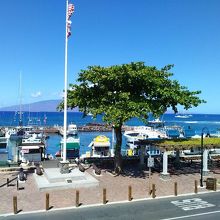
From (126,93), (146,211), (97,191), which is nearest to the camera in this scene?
(146,211)

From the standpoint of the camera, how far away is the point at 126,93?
100ft

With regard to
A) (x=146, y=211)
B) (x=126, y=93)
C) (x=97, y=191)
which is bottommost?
(x=146, y=211)

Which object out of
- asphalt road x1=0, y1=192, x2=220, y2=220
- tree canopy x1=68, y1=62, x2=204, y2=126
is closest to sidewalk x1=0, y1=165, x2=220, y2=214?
asphalt road x1=0, y1=192, x2=220, y2=220

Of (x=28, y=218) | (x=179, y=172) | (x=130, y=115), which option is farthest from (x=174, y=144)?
(x=28, y=218)

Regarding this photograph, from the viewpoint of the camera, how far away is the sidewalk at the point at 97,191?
Answer: 23484 mm

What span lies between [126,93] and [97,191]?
859cm

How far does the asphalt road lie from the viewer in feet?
67.8

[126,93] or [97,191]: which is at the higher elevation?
[126,93]

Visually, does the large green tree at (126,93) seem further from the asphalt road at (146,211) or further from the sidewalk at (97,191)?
the asphalt road at (146,211)

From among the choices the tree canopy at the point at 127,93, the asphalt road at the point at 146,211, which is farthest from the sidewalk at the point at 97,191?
the tree canopy at the point at 127,93

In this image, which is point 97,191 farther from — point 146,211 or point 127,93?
point 127,93

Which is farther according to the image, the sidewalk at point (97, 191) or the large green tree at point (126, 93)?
the large green tree at point (126, 93)

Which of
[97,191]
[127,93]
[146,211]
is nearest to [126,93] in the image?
[127,93]

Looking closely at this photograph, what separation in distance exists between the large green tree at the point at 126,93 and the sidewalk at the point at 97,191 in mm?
2670
